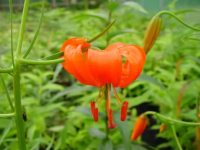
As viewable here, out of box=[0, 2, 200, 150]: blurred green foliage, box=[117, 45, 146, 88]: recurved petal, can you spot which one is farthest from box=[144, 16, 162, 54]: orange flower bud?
box=[117, 45, 146, 88]: recurved petal

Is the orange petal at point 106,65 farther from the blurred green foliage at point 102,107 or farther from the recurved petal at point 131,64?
the blurred green foliage at point 102,107

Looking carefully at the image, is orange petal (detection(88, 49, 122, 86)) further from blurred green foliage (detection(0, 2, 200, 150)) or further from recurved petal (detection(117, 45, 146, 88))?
blurred green foliage (detection(0, 2, 200, 150))

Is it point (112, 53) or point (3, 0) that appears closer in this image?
point (112, 53)

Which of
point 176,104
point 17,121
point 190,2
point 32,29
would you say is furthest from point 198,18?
point 32,29

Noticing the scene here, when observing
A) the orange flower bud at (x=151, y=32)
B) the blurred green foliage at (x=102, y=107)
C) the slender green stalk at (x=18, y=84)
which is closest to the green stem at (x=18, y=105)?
the slender green stalk at (x=18, y=84)

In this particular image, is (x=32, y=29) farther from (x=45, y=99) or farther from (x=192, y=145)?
(x=192, y=145)

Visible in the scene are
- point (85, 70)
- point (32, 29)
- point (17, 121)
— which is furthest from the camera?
point (32, 29)

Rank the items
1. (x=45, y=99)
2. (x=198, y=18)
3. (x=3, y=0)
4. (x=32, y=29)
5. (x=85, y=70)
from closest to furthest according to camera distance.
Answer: (x=85, y=70) → (x=45, y=99) → (x=198, y=18) → (x=32, y=29) → (x=3, y=0)
